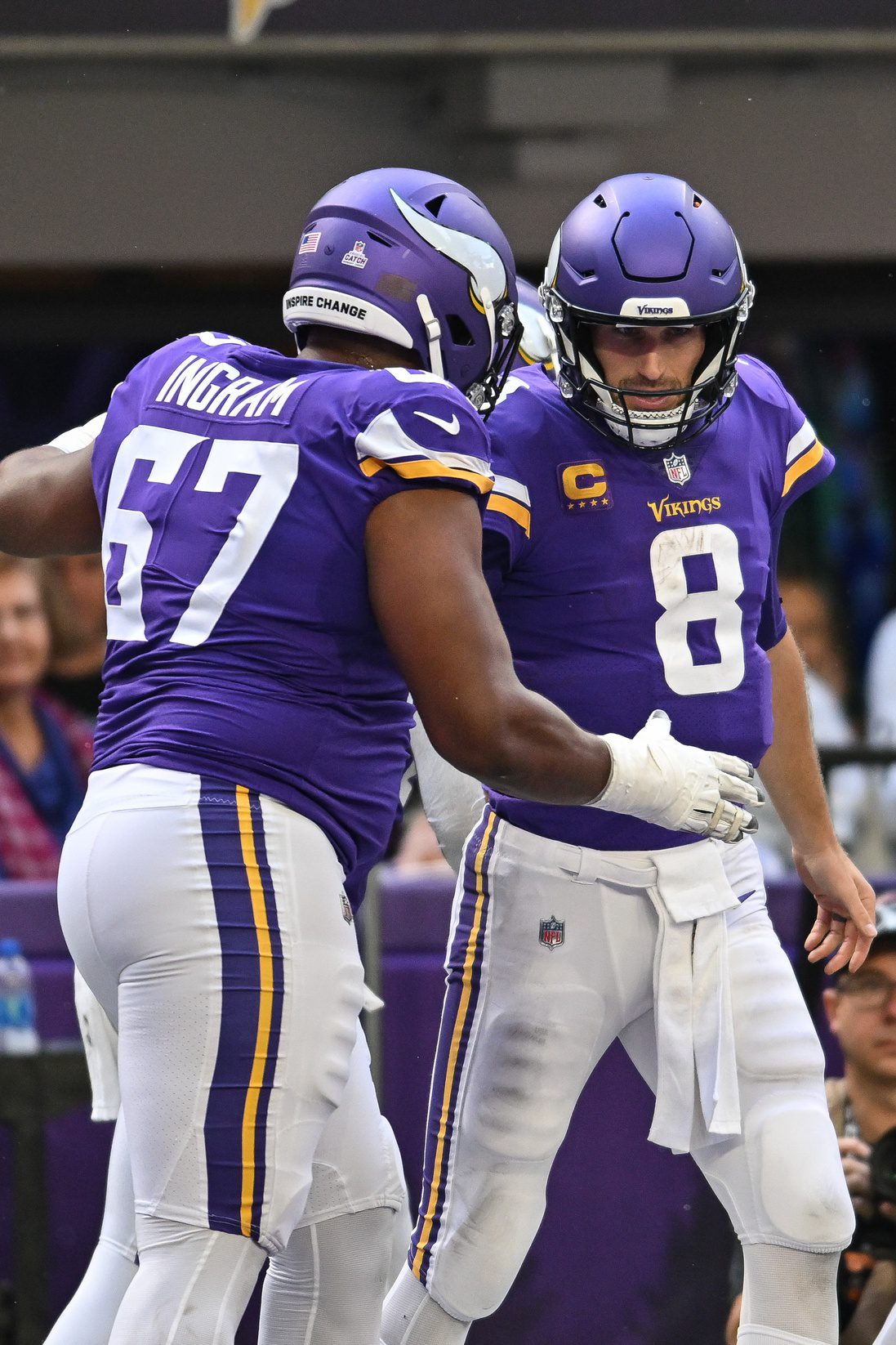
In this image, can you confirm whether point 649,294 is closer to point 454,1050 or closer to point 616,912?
point 616,912

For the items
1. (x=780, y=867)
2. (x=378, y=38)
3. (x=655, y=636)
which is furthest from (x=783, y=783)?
(x=378, y=38)

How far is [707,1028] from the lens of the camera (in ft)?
9.29

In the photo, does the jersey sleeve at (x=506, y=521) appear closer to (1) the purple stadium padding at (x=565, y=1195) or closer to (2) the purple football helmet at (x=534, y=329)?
(2) the purple football helmet at (x=534, y=329)

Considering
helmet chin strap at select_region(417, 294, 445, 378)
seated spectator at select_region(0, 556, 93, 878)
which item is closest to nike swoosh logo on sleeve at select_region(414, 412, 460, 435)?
helmet chin strap at select_region(417, 294, 445, 378)

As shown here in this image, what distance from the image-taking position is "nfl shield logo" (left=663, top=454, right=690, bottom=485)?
2879mm

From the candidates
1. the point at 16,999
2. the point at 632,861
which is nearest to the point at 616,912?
the point at 632,861

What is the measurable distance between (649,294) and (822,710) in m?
3.83

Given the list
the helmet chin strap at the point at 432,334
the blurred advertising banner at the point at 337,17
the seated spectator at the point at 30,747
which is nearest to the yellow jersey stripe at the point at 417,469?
the helmet chin strap at the point at 432,334

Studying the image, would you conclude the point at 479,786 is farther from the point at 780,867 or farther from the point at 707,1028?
the point at 780,867

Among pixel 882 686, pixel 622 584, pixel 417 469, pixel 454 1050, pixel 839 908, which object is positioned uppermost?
pixel 417 469

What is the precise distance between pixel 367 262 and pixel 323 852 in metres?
0.81

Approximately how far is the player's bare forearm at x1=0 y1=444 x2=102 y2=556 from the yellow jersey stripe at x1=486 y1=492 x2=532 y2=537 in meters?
0.57

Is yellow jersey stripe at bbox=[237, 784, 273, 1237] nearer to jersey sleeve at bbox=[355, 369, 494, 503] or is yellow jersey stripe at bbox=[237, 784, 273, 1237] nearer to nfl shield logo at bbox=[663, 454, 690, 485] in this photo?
jersey sleeve at bbox=[355, 369, 494, 503]

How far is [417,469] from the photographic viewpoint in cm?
225
